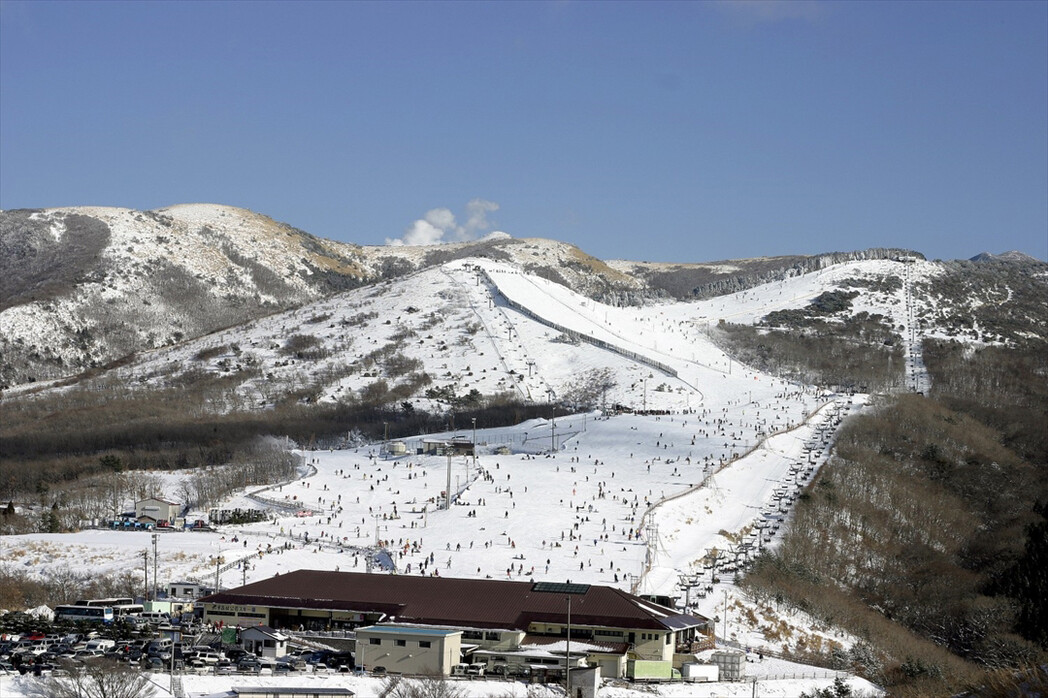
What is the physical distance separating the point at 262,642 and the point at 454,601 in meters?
8.17

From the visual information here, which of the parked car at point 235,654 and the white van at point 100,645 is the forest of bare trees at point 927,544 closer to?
the parked car at point 235,654

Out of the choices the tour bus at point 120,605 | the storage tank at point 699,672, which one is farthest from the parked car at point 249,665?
the storage tank at point 699,672

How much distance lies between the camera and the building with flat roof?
49.7 meters

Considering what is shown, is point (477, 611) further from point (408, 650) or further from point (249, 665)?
point (249, 665)

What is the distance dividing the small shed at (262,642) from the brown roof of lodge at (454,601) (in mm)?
4938

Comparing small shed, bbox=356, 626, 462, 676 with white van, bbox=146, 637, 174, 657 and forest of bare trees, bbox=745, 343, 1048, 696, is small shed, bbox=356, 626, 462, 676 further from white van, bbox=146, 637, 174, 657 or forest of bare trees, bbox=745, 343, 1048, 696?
forest of bare trees, bbox=745, 343, 1048, 696

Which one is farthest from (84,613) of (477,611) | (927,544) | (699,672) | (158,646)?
(927,544)

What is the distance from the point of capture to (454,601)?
53438mm

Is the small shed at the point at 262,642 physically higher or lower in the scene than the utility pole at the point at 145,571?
lower

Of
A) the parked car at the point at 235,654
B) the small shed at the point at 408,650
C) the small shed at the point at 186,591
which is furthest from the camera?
the small shed at the point at 186,591

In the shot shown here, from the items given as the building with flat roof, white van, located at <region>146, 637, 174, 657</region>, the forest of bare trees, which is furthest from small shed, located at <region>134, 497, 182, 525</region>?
the forest of bare trees

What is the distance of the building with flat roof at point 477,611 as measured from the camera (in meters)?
49.7

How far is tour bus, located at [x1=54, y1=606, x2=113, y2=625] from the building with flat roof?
365 centimetres

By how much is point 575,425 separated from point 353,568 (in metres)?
42.7
